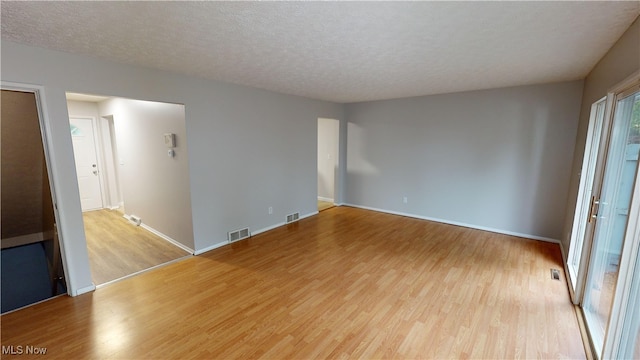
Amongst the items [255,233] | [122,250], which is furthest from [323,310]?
[122,250]

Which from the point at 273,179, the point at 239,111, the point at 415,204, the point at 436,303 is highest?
the point at 239,111

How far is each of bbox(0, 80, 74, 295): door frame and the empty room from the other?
18 mm

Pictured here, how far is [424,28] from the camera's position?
1922mm

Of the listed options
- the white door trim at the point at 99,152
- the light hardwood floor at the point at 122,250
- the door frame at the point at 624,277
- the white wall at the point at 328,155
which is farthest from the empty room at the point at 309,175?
the white door trim at the point at 99,152

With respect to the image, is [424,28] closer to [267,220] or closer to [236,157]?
[236,157]

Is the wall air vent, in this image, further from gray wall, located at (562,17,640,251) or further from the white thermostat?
gray wall, located at (562,17,640,251)

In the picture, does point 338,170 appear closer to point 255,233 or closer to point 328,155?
point 328,155

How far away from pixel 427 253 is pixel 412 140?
2326mm

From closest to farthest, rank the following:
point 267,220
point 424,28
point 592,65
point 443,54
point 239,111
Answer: point 424,28, point 443,54, point 592,65, point 239,111, point 267,220

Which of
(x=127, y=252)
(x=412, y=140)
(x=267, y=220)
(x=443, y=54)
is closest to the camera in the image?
(x=443, y=54)

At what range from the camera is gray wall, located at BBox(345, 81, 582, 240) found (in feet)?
13.1

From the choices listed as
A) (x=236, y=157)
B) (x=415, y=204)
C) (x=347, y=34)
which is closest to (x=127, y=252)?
(x=236, y=157)

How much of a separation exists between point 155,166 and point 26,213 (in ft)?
6.58

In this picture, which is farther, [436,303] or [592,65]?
[592,65]
